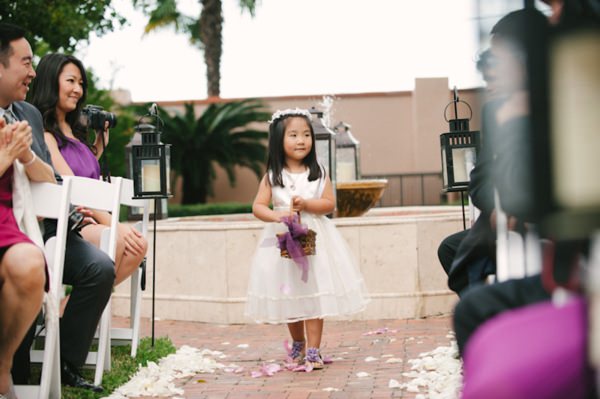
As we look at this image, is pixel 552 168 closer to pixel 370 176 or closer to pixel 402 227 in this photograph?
pixel 402 227

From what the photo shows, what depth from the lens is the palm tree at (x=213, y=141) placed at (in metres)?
20.2

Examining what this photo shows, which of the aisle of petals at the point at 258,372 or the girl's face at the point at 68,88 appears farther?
the girl's face at the point at 68,88

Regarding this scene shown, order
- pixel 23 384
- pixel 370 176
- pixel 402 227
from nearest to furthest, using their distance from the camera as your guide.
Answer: pixel 23 384
pixel 402 227
pixel 370 176

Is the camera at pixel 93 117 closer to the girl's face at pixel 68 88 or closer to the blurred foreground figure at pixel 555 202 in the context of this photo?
the girl's face at pixel 68 88

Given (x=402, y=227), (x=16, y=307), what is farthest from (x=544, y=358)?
(x=402, y=227)

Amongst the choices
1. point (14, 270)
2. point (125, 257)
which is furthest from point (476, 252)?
point (125, 257)

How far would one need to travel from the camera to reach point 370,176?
2078 cm

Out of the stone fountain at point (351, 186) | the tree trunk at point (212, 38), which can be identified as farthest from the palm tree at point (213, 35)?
the stone fountain at point (351, 186)

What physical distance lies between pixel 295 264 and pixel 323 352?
897 millimetres

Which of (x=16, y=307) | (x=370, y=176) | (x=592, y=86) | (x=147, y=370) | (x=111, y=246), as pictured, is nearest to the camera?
(x=592, y=86)

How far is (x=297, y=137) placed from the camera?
5648 mm

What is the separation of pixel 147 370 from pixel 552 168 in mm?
4214

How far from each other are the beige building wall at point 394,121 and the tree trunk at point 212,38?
1.80 m

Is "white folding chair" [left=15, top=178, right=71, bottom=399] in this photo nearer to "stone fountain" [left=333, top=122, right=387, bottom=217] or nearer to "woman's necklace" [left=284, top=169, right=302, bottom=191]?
"woman's necklace" [left=284, top=169, right=302, bottom=191]
